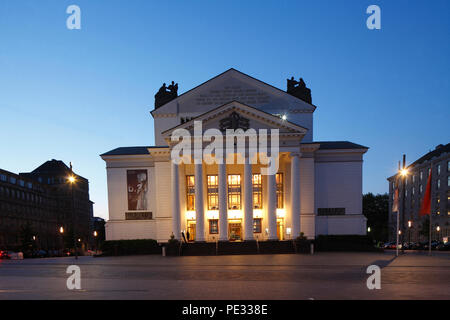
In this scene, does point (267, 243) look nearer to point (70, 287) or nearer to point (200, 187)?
point (200, 187)

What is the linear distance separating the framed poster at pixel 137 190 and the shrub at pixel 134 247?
5.02 metres

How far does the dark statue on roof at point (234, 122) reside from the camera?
41000 mm

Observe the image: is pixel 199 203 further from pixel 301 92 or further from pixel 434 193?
pixel 434 193

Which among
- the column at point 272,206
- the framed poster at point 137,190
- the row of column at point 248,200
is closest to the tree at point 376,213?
the row of column at point 248,200

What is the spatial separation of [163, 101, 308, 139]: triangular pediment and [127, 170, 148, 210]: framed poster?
1014 cm

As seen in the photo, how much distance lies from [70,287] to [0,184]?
7666 cm

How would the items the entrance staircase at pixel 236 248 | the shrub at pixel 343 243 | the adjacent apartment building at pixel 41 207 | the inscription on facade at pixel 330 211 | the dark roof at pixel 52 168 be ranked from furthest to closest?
the dark roof at pixel 52 168 < the adjacent apartment building at pixel 41 207 < the inscription on facade at pixel 330 211 < the shrub at pixel 343 243 < the entrance staircase at pixel 236 248

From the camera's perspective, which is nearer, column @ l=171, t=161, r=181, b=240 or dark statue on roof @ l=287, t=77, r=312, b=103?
column @ l=171, t=161, r=181, b=240

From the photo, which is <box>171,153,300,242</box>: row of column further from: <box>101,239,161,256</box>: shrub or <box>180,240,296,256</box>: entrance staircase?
<box>101,239,161,256</box>: shrub

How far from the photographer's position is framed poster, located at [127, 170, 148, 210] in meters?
46.7

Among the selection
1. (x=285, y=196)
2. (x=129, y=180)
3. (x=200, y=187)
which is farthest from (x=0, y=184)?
(x=285, y=196)

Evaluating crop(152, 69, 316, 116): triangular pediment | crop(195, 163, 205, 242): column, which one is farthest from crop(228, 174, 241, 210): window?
crop(152, 69, 316, 116): triangular pediment

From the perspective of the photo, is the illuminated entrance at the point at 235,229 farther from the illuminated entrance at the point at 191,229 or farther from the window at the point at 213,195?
the illuminated entrance at the point at 191,229
